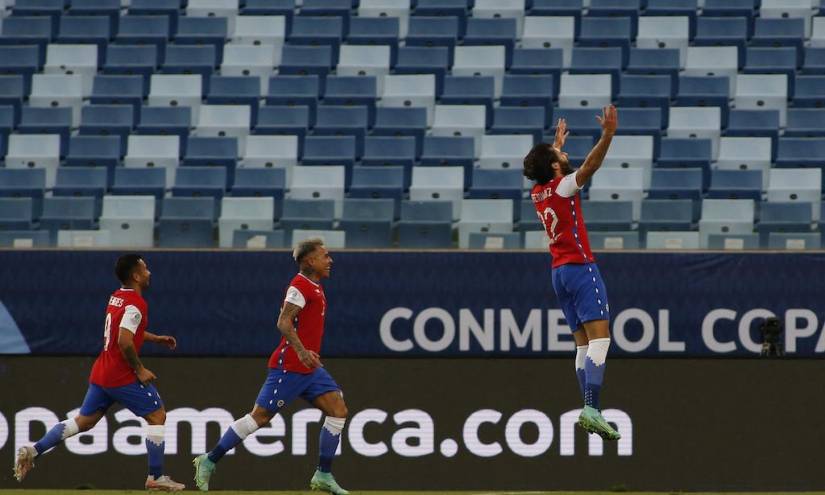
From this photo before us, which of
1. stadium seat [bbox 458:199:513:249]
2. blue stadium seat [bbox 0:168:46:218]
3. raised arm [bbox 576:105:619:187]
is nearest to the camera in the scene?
raised arm [bbox 576:105:619:187]

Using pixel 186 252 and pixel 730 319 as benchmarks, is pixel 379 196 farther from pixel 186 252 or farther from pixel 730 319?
pixel 730 319

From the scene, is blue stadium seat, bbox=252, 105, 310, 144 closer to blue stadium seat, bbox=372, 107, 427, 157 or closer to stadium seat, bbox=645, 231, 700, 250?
blue stadium seat, bbox=372, 107, 427, 157

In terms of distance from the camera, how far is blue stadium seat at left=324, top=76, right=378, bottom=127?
1875cm

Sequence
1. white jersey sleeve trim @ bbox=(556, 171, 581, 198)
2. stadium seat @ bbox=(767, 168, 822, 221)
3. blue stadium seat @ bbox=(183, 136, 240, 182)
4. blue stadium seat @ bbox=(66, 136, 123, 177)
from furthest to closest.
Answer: blue stadium seat @ bbox=(66, 136, 123, 177) < blue stadium seat @ bbox=(183, 136, 240, 182) < stadium seat @ bbox=(767, 168, 822, 221) < white jersey sleeve trim @ bbox=(556, 171, 581, 198)

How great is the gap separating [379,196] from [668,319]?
403cm

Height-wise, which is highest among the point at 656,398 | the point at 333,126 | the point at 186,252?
the point at 333,126

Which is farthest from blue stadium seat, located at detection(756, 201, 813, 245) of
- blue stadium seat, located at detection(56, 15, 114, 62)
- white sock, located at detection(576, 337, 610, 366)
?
blue stadium seat, located at detection(56, 15, 114, 62)

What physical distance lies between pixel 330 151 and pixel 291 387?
7.80 metres

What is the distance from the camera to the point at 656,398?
11656 mm

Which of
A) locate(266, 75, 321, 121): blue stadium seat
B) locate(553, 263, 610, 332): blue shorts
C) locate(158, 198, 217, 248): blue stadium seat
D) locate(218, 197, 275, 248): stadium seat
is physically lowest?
locate(553, 263, 610, 332): blue shorts

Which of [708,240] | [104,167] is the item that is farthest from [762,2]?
[104,167]

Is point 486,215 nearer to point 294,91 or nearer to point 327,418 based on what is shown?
point 294,91

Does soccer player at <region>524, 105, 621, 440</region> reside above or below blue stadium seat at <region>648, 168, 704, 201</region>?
below

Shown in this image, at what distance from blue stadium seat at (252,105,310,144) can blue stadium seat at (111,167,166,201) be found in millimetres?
1694
